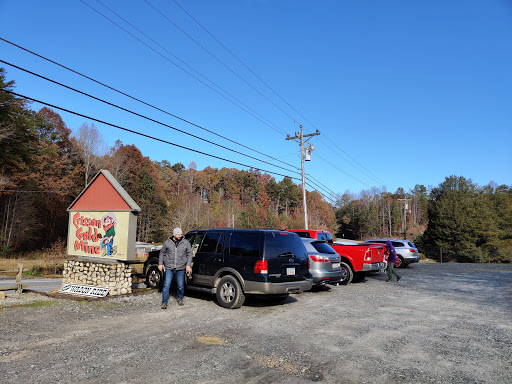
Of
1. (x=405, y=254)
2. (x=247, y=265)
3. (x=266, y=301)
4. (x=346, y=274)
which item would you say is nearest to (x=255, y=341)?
(x=247, y=265)

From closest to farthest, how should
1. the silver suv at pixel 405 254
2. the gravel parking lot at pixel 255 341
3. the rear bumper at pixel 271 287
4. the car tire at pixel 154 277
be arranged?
the gravel parking lot at pixel 255 341 < the rear bumper at pixel 271 287 < the car tire at pixel 154 277 < the silver suv at pixel 405 254

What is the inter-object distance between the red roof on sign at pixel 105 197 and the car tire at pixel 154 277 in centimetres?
205

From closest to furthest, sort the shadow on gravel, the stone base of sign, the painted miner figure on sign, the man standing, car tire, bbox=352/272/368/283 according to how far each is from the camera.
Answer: the man standing < the shadow on gravel < the stone base of sign < the painted miner figure on sign < car tire, bbox=352/272/368/283

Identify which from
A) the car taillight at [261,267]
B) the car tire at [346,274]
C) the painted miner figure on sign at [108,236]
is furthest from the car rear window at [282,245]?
the car tire at [346,274]

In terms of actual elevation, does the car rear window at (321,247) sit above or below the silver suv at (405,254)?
above

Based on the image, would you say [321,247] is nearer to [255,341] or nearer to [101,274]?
[255,341]

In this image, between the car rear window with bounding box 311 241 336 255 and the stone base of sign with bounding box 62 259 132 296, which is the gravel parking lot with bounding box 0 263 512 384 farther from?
the car rear window with bounding box 311 241 336 255

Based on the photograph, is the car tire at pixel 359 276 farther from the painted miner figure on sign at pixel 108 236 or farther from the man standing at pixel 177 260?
the painted miner figure on sign at pixel 108 236

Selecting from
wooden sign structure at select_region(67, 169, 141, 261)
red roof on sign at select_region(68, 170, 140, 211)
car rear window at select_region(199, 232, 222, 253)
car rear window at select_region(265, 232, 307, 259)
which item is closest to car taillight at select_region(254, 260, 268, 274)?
car rear window at select_region(265, 232, 307, 259)

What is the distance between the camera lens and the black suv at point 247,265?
7.48m

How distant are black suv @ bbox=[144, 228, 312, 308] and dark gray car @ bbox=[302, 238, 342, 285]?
153 cm

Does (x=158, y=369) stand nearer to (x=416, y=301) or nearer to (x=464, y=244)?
(x=416, y=301)

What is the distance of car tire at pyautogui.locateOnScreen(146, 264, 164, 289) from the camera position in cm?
999

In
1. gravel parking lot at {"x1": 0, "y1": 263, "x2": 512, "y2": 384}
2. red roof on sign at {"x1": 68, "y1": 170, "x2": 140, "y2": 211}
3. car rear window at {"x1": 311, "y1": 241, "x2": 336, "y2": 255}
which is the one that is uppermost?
red roof on sign at {"x1": 68, "y1": 170, "x2": 140, "y2": 211}
